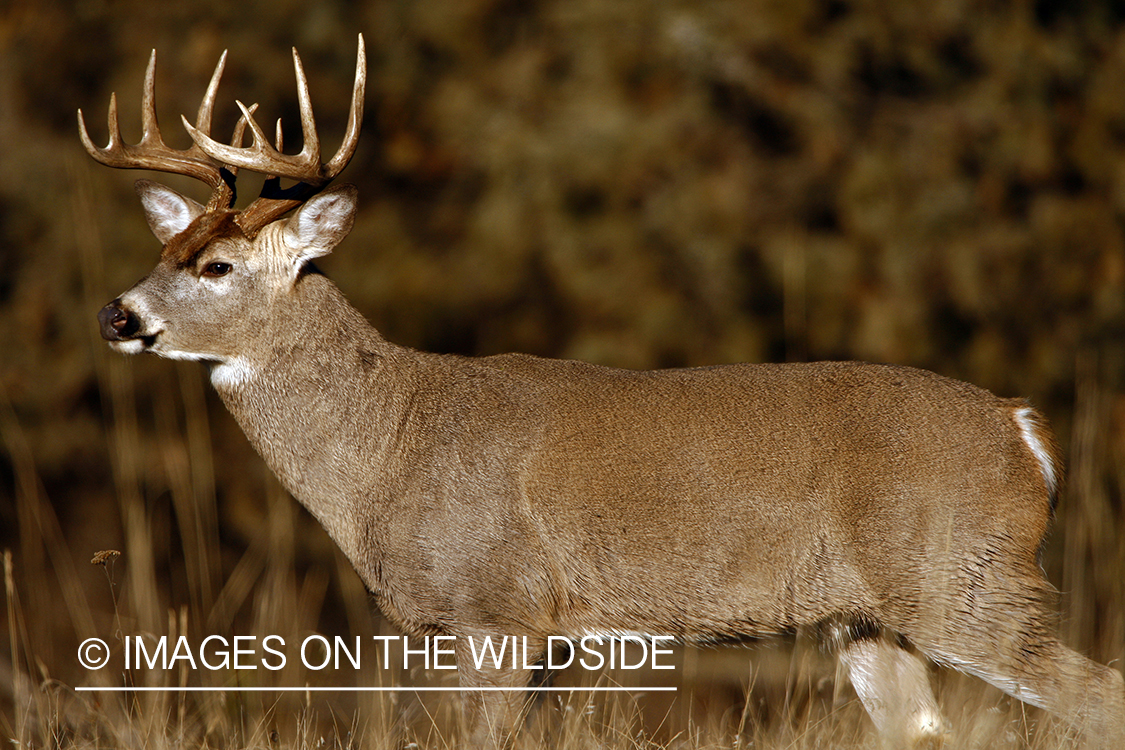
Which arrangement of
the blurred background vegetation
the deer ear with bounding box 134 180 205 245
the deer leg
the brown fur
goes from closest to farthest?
the deer leg → the brown fur → the deer ear with bounding box 134 180 205 245 → the blurred background vegetation

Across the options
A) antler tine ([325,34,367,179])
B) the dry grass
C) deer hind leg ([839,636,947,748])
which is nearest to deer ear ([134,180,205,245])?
antler tine ([325,34,367,179])

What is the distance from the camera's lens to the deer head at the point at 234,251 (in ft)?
14.1

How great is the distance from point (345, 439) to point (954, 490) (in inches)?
80.6

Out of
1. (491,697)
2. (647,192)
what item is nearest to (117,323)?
(491,697)

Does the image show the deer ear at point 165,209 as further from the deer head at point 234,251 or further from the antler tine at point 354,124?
the antler tine at point 354,124

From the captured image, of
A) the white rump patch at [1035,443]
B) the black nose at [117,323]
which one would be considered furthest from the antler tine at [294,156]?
the white rump patch at [1035,443]

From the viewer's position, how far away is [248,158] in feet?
14.4

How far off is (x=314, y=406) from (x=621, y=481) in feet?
3.71

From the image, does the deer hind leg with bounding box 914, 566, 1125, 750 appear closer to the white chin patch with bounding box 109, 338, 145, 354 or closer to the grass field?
the grass field

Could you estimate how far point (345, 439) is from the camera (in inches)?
173

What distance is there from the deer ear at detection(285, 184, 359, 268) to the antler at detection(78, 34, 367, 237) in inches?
4.5

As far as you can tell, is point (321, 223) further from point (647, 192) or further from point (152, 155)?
point (647, 192)

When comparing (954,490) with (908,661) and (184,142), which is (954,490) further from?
(184,142)

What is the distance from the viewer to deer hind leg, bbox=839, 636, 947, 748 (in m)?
4.45
